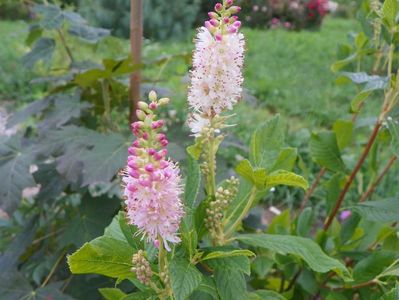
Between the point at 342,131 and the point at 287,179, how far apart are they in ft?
1.82

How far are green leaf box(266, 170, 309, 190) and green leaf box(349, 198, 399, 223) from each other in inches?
12.0

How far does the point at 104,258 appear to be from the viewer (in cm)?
71

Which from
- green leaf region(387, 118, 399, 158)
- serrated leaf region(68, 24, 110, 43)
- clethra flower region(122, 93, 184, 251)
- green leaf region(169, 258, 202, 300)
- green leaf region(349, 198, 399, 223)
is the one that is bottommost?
green leaf region(349, 198, 399, 223)

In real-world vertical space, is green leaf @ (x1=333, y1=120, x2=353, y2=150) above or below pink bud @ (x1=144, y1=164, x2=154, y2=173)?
below

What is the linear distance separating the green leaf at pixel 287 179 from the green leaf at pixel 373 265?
0.36 metres

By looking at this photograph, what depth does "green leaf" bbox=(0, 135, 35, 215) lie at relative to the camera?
1218mm

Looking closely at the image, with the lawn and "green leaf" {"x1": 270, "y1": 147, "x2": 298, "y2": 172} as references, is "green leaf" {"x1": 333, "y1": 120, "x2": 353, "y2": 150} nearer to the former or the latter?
"green leaf" {"x1": 270, "y1": 147, "x2": 298, "y2": 172}

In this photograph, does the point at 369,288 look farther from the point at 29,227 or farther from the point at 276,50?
the point at 276,50

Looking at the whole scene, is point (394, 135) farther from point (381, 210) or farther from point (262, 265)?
point (262, 265)

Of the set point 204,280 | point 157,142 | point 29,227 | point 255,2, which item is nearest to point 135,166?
point 157,142

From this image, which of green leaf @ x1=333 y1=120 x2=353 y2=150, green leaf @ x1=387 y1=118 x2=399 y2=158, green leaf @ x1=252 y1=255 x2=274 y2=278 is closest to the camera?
green leaf @ x1=387 y1=118 x2=399 y2=158

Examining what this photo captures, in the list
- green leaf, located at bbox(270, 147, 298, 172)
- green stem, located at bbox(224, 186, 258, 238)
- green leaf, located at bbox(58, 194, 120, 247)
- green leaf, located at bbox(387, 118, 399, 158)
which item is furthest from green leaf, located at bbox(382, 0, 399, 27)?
green leaf, located at bbox(58, 194, 120, 247)

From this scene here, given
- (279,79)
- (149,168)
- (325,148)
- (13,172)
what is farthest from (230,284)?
(279,79)

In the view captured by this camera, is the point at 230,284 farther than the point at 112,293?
No
